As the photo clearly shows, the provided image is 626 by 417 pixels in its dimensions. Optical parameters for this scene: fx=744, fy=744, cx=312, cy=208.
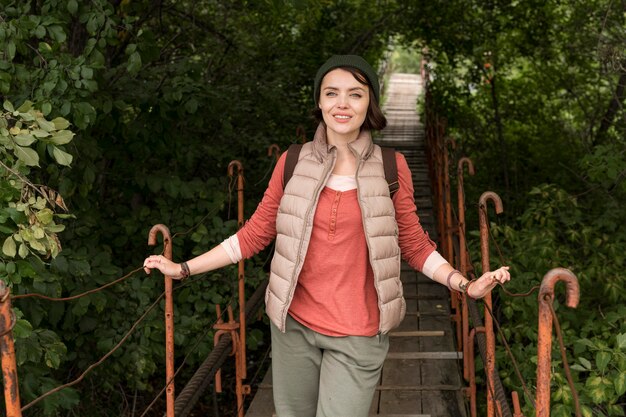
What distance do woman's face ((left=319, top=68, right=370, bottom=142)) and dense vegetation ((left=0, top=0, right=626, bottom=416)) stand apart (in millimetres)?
988

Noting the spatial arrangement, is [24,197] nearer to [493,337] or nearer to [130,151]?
[493,337]

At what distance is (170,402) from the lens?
8.47 feet

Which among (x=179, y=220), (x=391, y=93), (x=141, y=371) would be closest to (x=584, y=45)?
(x=179, y=220)

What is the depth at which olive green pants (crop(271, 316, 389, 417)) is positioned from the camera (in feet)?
7.89

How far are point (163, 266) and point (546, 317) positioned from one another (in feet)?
4.15

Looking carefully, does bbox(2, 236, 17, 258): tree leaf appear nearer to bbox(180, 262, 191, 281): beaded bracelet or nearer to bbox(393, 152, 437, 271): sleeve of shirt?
bbox(180, 262, 191, 281): beaded bracelet

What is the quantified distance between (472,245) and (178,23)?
11.7 ft

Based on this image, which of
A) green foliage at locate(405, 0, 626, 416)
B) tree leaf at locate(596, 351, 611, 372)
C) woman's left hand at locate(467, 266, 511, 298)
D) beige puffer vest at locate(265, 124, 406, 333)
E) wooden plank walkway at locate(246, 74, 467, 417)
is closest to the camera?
woman's left hand at locate(467, 266, 511, 298)

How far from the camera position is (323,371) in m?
2.47

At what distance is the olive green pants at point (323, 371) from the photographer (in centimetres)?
240

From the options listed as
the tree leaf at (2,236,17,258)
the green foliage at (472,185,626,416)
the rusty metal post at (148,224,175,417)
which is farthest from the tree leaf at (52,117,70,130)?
the green foliage at (472,185,626,416)

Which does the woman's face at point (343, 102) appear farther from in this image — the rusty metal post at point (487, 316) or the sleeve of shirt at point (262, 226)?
the rusty metal post at point (487, 316)

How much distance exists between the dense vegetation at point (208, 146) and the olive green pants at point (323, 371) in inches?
35.4

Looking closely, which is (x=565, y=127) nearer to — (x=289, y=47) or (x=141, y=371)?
(x=289, y=47)
